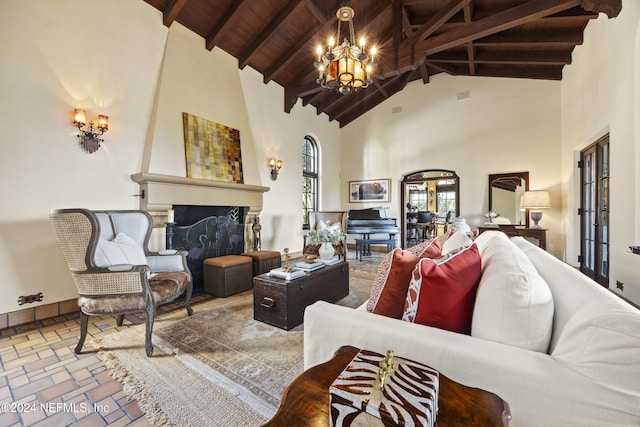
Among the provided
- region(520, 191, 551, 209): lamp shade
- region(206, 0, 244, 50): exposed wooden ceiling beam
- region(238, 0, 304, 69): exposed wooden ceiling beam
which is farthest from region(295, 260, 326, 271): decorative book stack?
region(520, 191, 551, 209): lamp shade

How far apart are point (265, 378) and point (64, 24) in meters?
4.17

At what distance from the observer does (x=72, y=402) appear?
1.61m

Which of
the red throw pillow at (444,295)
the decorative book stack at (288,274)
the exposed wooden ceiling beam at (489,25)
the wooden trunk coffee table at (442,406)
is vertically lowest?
the decorative book stack at (288,274)

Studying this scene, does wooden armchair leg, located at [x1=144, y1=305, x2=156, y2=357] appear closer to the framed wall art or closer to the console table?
the console table

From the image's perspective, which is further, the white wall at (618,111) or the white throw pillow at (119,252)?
the white wall at (618,111)

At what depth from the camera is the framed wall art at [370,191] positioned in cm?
714

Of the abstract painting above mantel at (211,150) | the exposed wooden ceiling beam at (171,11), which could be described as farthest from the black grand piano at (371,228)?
the exposed wooden ceiling beam at (171,11)

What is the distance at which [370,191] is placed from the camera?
7.39 metres

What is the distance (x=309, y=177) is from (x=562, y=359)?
6534 millimetres

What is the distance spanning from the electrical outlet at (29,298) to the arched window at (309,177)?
4710 mm

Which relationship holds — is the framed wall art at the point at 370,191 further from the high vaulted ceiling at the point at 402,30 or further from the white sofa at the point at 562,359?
the white sofa at the point at 562,359

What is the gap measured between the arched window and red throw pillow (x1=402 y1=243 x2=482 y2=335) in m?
5.64

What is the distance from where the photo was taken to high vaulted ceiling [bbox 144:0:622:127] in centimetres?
383

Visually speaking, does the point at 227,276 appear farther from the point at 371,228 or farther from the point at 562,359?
the point at 371,228
